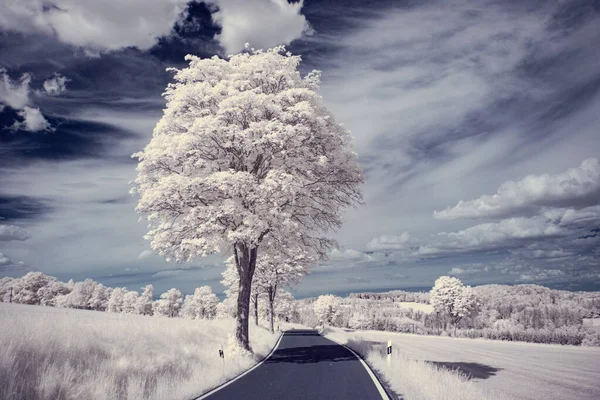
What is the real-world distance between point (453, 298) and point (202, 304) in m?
84.2

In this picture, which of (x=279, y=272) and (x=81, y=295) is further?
(x=81, y=295)

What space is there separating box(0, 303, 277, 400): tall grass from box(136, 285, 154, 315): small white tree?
131 metres

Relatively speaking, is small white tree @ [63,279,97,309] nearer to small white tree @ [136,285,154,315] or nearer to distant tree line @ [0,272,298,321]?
distant tree line @ [0,272,298,321]

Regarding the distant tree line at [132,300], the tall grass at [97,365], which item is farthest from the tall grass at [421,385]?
the distant tree line at [132,300]

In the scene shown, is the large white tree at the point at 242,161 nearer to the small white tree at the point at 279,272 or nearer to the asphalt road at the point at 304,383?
the asphalt road at the point at 304,383

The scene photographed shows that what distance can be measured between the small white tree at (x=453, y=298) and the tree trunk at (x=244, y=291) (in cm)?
8347

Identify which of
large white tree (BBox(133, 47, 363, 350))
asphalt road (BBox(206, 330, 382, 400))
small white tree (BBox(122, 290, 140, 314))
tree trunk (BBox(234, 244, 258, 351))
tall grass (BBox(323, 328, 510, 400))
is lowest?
small white tree (BBox(122, 290, 140, 314))

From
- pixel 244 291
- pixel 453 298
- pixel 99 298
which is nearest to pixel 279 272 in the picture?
pixel 244 291

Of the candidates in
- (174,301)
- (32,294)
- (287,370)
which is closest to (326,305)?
(174,301)

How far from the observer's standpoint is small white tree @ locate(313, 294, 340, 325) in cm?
13600

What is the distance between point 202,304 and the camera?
13100 cm

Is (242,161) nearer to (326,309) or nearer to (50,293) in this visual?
(50,293)

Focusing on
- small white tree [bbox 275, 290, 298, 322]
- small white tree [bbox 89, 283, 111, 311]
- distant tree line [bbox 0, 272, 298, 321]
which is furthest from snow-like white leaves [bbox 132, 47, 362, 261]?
small white tree [bbox 89, 283, 111, 311]

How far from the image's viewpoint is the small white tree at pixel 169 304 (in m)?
132
